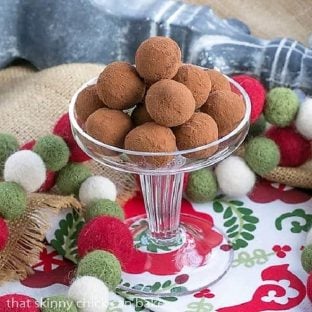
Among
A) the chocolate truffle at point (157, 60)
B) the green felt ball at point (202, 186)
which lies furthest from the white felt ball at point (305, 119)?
the chocolate truffle at point (157, 60)

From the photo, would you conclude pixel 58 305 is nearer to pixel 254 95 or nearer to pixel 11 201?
pixel 11 201

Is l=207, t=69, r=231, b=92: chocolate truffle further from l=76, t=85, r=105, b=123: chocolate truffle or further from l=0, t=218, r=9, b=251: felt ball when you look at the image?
l=0, t=218, r=9, b=251: felt ball

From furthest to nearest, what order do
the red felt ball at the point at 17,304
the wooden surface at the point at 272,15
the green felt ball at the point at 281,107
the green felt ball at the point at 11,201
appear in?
the wooden surface at the point at 272,15, the green felt ball at the point at 281,107, the green felt ball at the point at 11,201, the red felt ball at the point at 17,304

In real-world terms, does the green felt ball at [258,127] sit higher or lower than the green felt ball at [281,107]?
lower

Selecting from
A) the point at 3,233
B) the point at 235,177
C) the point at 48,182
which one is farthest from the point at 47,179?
the point at 235,177

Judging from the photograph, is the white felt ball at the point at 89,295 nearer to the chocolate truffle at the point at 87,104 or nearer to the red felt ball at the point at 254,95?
the chocolate truffle at the point at 87,104

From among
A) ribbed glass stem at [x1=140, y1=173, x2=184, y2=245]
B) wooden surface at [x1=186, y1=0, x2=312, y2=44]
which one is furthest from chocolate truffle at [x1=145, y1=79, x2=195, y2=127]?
wooden surface at [x1=186, y1=0, x2=312, y2=44]
